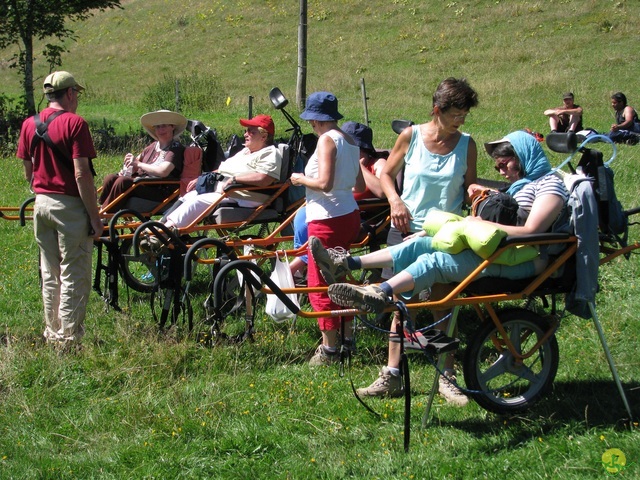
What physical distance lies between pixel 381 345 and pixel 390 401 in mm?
1155

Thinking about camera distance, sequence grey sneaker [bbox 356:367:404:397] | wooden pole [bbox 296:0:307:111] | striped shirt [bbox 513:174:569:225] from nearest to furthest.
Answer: striped shirt [bbox 513:174:569:225] < grey sneaker [bbox 356:367:404:397] < wooden pole [bbox 296:0:307:111]

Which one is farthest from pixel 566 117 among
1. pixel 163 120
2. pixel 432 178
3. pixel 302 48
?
pixel 432 178

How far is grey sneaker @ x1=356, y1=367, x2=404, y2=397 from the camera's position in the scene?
5449 mm

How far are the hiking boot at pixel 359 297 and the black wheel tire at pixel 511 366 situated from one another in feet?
2.85

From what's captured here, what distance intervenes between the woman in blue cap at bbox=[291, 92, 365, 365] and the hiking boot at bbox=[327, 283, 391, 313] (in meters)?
1.54

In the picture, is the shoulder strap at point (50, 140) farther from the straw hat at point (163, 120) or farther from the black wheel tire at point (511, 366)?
the black wheel tire at point (511, 366)

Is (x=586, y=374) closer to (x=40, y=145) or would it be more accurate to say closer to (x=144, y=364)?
(x=144, y=364)

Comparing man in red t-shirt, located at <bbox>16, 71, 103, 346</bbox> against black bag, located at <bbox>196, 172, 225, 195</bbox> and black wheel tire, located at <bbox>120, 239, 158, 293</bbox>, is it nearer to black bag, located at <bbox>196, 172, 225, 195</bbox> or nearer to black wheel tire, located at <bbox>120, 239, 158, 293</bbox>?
black wheel tire, located at <bbox>120, 239, 158, 293</bbox>

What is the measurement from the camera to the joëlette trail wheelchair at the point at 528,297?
15.1ft

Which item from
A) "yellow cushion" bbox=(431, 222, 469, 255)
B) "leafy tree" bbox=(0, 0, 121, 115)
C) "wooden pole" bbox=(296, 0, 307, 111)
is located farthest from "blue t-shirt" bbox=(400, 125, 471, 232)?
"wooden pole" bbox=(296, 0, 307, 111)

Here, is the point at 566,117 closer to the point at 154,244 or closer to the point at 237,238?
the point at 237,238

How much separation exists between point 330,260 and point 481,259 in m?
0.88

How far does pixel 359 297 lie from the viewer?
430cm

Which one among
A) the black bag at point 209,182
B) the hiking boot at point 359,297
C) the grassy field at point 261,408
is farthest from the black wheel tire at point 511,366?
the black bag at point 209,182
